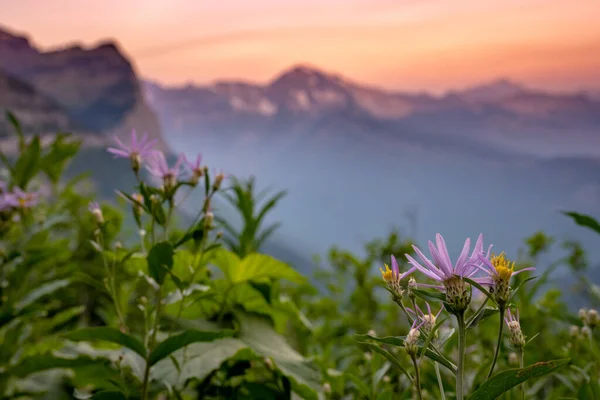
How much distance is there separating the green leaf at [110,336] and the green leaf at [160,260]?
0.10 m

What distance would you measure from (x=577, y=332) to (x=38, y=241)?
1432 mm

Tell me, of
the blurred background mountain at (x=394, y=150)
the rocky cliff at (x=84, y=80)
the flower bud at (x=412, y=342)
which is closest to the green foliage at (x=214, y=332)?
the flower bud at (x=412, y=342)

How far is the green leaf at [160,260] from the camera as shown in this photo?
29.7 inches

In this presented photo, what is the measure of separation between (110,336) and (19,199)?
0.74 m

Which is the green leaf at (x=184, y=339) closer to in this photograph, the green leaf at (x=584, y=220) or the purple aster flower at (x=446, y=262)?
the purple aster flower at (x=446, y=262)

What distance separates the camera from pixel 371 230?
454ft

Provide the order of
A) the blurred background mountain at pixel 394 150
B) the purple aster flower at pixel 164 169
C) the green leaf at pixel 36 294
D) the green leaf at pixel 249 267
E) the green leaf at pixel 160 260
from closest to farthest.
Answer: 1. the green leaf at pixel 160 260
2. the purple aster flower at pixel 164 169
3. the green leaf at pixel 249 267
4. the green leaf at pixel 36 294
5. the blurred background mountain at pixel 394 150

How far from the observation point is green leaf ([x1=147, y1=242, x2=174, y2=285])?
75cm

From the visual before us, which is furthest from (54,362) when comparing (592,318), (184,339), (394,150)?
(394,150)

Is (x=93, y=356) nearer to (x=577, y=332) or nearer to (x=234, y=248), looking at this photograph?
(x=234, y=248)

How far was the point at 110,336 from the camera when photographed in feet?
2.68

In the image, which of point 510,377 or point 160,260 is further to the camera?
point 160,260

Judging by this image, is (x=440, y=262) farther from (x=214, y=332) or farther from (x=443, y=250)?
(x=214, y=332)

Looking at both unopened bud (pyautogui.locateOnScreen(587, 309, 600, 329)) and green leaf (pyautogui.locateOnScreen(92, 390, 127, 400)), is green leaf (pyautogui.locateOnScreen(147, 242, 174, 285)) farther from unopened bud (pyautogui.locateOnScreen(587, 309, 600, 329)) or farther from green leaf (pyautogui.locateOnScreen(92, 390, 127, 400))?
unopened bud (pyautogui.locateOnScreen(587, 309, 600, 329))
